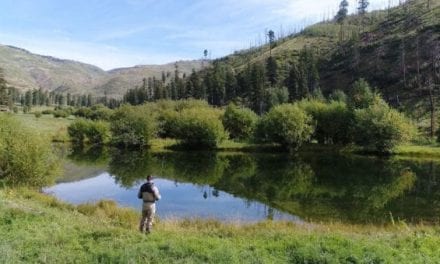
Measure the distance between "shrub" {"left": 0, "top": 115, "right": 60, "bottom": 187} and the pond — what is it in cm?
589

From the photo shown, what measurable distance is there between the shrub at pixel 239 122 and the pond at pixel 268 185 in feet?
70.9

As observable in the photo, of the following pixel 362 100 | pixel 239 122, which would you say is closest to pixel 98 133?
pixel 239 122

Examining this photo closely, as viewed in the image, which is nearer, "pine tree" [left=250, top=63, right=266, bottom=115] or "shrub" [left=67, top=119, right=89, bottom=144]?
"shrub" [left=67, top=119, right=89, bottom=144]

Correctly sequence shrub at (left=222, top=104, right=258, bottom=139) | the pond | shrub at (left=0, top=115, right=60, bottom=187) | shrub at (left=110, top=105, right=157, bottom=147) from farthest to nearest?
shrub at (left=222, top=104, right=258, bottom=139)
shrub at (left=110, top=105, right=157, bottom=147)
the pond
shrub at (left=0, top=115, right=60, bottom=187)

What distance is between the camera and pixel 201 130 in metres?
106

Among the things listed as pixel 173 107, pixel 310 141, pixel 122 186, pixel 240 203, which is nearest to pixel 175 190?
pixel 122 186

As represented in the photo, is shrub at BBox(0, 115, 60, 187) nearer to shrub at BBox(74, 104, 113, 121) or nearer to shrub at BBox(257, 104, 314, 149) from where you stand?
shrub at BBox(257, 104, 314, 149)

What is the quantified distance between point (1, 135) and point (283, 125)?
61.2m

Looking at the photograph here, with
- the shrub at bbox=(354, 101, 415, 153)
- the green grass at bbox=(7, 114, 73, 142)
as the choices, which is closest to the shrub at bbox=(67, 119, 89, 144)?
the green grass at bbox=(7, 114, 73, 142)

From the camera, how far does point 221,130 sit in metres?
106

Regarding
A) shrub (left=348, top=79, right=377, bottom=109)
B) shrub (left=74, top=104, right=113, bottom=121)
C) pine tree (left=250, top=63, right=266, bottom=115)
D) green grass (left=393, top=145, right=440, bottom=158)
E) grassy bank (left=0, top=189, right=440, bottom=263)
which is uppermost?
pine tree (left=250, top=63, right=266, bottom=115)

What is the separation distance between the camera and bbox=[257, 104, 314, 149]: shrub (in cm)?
9725

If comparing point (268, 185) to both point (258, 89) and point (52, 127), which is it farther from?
point (52, 127)

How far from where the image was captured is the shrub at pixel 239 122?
116m
